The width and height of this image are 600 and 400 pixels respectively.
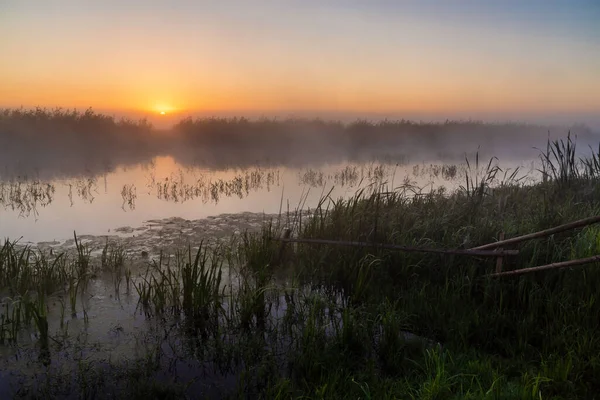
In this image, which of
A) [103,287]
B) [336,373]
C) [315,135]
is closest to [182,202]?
[103,287]

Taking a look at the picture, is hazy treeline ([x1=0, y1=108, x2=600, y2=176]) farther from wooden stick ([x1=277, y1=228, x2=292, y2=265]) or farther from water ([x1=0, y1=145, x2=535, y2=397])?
wooden stick ([x1=277, y1=228, x2=292, y2=265])

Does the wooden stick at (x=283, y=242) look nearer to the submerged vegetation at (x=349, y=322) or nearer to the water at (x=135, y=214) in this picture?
the submerged vegetation at (x=349, y=322)

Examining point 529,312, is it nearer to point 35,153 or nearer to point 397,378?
point 397,378

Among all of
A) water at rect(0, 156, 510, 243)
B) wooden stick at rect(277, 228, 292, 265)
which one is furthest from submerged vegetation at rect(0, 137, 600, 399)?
water at rect(0, 156, 510, 243)

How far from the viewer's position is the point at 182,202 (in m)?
11.5

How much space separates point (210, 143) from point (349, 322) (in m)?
24.2

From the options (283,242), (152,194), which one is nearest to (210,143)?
(152,194)

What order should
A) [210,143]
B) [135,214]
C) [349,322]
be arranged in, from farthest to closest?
[210,143] → [135,214] → [349,322]

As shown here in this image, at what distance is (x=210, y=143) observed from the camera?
26.7 m

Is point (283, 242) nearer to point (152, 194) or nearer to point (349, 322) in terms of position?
point (349, 322)

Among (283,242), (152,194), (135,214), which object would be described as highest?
(283,242)

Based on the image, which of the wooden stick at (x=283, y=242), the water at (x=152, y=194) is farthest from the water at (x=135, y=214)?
the wooden stick at (x=283, y=242)

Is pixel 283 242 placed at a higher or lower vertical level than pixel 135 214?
higher

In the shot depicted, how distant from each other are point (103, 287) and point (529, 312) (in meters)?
5.12
